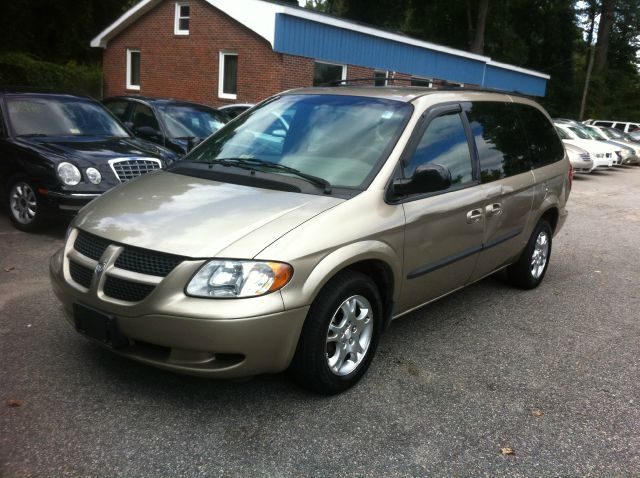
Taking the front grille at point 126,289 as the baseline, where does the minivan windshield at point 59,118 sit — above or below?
above

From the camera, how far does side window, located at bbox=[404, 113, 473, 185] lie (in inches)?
155

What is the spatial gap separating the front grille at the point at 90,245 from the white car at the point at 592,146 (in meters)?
16.9

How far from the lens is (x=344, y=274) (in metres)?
3.33

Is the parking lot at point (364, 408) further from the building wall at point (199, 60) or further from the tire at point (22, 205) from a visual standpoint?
the building wall at point (199, 60)

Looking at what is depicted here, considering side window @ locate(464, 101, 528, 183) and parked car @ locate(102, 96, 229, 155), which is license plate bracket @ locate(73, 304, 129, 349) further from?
parked car @ locate(102, 96, 229, 155)

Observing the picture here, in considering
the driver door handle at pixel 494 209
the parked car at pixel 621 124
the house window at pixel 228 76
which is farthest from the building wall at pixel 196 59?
the parked car at pixel 621 124

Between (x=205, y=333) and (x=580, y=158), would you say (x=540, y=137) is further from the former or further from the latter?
(x=580, y=158)

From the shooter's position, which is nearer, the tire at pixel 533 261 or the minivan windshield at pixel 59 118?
the tire at pixel 533 261

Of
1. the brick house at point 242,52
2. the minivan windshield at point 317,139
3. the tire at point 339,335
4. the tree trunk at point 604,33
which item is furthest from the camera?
the tree trunk at point 604,33

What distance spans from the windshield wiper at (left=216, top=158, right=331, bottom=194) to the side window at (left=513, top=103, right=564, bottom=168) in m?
2.53

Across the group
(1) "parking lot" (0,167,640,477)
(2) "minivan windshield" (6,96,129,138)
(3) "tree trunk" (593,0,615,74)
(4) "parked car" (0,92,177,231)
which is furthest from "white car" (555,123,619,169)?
(3) "tree trunk" (593,0,615,74)

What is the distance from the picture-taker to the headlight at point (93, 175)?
6.40 metres

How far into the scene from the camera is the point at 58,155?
6438 millimetres

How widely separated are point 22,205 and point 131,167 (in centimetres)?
133
